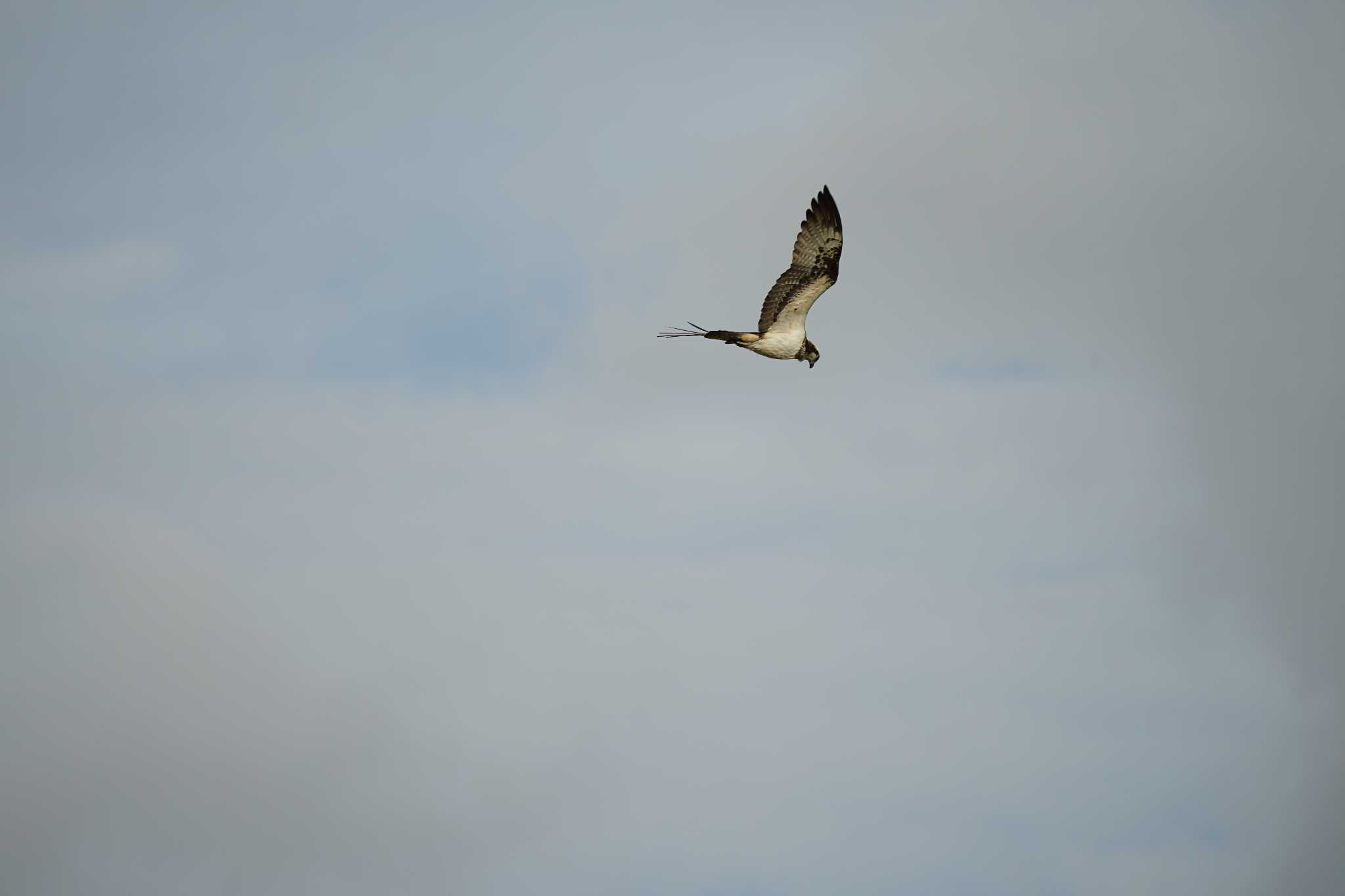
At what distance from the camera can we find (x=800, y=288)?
45.9 meters

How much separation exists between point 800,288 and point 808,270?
72 centimetres

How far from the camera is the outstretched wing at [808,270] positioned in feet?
147

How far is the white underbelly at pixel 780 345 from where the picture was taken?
151ft

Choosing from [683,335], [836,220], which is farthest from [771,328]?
[683,335]

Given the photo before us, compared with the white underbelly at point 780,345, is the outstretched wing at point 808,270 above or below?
above

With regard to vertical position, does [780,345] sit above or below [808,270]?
below

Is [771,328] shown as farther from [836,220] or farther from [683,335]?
[683,335]

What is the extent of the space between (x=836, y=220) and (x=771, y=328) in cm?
466

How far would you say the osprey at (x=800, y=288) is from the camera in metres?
44.9

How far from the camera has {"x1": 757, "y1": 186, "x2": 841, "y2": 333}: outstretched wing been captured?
A: 147 ft

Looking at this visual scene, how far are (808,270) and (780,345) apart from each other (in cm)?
297

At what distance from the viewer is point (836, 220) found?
45125 millimetres

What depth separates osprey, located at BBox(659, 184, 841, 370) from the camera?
44.9 meters

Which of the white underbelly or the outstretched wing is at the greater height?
the outstretched wing
